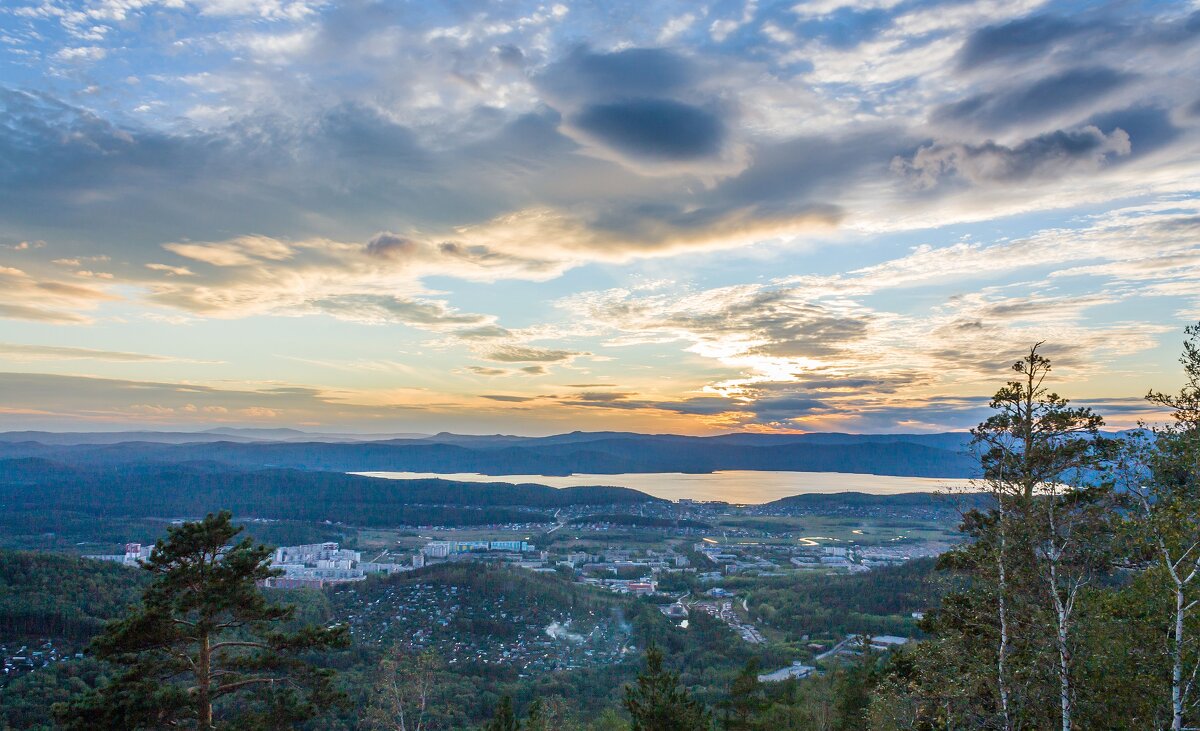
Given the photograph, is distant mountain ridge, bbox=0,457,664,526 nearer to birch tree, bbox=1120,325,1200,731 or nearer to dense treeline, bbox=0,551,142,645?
dense treeline, bbox=0,551,142,645

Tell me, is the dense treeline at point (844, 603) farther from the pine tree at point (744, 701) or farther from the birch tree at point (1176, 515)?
the birch tree at point (1176, 515)

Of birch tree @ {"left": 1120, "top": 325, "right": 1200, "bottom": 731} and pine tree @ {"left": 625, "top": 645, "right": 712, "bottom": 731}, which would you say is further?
pine tree @ {"left": 625, "top": 645, "right": 712, "bottom": 731}

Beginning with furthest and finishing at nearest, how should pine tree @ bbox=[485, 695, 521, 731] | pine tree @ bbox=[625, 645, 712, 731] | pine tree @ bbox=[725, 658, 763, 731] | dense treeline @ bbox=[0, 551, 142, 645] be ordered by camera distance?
dense treeline @ bbox=[0, 551, 142, 645]
pine tree @ bbox=[725, 658, 763, 731]
pine tree @ bbox=[625, 645, 712, 731]
pine tree @ bbox=[485, 695, 521, 731]

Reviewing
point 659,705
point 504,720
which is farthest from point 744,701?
point 504,720

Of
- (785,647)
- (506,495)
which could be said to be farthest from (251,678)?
(506,495)

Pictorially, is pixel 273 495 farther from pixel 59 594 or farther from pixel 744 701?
pixel 744 701

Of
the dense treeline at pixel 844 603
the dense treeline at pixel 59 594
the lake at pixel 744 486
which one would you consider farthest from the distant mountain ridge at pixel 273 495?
the dense treeline at pixel 844 603

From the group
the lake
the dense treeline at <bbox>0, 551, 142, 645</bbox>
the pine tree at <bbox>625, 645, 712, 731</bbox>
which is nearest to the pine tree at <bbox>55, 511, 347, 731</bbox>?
the pine tree at <bbox>625, 645, 712, 731</bbox>
